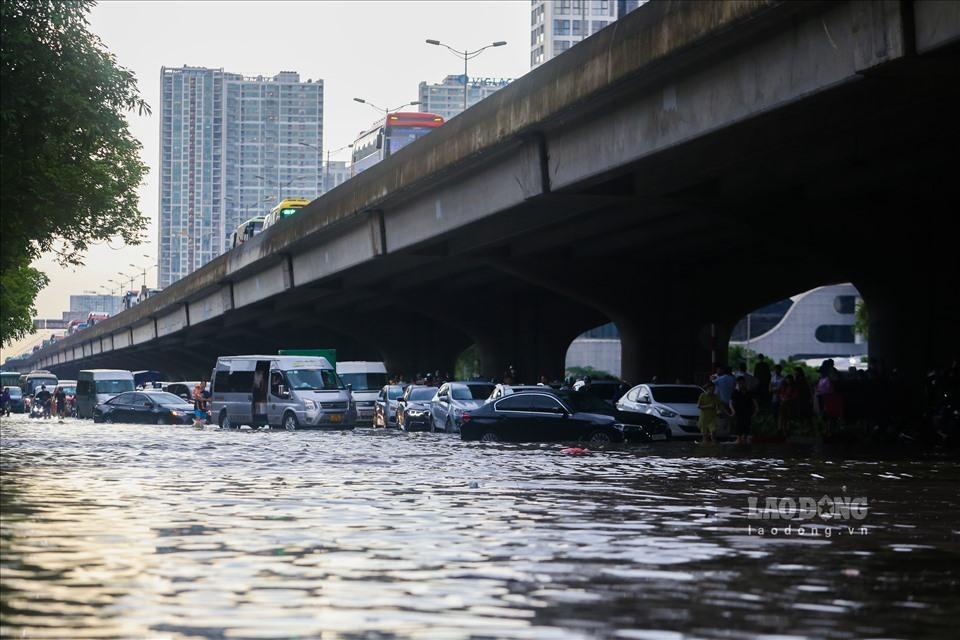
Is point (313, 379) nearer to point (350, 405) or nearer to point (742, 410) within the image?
point (350, 405)

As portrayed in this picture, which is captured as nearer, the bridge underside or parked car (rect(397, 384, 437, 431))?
the bridge underside

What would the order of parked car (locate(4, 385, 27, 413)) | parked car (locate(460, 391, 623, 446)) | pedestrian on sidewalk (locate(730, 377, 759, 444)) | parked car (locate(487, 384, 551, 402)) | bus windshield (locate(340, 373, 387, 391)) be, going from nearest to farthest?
parked car (locate(460, 391, 623, 446)) → pedestrian on sidewalk (locate(730, 377, 759, 444)) → parked car (locate(487, 384, 551, 402)) → bus windshield (locate(340, 373, 387, 391)) → parked car (locate(4, 385, 27, 413))

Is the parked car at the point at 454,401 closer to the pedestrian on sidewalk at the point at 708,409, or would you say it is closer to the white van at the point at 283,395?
the white van at the point at 283,395

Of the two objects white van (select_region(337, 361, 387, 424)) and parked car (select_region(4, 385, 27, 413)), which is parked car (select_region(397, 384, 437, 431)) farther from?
parked car (select_region(4, 385, 27, 413))

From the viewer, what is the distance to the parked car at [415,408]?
45969mm

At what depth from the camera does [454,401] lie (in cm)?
4247

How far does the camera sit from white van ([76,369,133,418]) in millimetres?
71812

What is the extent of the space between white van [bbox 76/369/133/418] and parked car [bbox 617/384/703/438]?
38310 mm

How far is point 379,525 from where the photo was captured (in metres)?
13.8

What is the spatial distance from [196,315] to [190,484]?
5882cm

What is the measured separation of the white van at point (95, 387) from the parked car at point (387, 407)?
23360 mm

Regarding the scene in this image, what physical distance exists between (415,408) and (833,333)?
104317 mm

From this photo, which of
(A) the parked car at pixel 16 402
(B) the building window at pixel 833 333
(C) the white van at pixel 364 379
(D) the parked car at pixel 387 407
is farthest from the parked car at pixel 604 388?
(B) the building window at pixel 833 333

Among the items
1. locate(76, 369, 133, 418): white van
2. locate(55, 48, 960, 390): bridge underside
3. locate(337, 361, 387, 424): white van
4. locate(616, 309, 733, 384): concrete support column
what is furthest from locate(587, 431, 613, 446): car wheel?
locate(76, 369, 133, 418): white van
